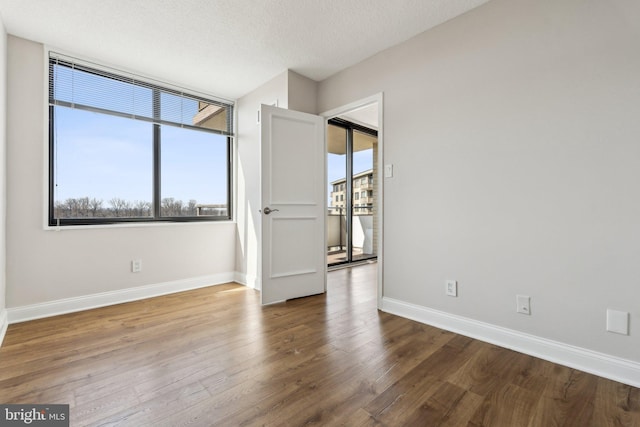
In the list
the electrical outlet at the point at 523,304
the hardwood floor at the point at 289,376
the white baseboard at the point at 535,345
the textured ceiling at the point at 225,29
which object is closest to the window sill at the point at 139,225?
the hardwood floor at the point at 289,376

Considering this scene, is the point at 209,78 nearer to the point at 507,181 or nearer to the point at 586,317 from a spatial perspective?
the point at 507,181

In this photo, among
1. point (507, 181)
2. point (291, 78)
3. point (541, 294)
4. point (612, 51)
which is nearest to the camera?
point (612, 51)

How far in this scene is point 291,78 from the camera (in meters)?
3.31

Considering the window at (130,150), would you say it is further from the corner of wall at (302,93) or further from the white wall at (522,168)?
the white wall at (522,168)

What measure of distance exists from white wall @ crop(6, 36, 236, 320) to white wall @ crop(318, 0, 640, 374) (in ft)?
9.11

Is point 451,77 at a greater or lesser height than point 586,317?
greater

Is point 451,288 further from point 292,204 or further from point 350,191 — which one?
point 350,191

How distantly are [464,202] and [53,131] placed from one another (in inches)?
149

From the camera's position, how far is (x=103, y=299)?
3035mm

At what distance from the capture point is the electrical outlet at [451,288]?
7.74 feet

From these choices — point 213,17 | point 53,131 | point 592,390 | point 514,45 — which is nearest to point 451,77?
point 514,45

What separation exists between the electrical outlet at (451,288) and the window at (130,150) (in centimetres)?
296

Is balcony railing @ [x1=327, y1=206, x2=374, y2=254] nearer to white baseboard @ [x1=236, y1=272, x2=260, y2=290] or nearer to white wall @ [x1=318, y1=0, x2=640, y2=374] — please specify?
white baseboard @ [x1=236, y1=272, x2=260, y2=290]

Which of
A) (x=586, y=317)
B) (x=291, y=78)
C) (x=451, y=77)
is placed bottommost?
(x=586, y=317)
